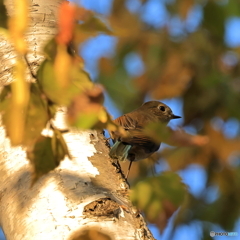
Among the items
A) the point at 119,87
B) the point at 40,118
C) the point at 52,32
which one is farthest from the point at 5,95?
the point at 52,32

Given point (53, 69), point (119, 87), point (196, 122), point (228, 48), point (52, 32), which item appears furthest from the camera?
point (52, 32)

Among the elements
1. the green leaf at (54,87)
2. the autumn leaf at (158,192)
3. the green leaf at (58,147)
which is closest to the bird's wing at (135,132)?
the autumn leaf at (158,192)

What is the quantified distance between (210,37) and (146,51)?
299 millimetres

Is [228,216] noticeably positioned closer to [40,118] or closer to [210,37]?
[210,37]

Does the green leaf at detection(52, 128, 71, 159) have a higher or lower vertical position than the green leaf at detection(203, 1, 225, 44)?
lower

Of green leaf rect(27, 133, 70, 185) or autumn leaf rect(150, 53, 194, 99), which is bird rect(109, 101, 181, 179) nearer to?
autumn leaf rect(150, 53, 194, 99)

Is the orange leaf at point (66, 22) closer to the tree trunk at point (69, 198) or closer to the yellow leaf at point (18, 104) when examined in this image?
the yellow leaf at point (18, 104)

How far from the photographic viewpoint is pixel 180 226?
152cm

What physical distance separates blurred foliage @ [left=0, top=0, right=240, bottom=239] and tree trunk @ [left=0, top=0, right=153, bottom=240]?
147 mm

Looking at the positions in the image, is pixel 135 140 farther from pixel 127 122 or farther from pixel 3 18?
pixel 3 18

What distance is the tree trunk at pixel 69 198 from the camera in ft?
4.61

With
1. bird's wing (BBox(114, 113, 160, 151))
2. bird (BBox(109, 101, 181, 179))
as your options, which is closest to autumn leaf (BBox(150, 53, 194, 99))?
bird (BBox(109, 101, 181, 179))

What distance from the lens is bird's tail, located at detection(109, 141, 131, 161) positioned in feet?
6.93

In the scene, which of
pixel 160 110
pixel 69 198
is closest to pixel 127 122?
pixel 160 110
